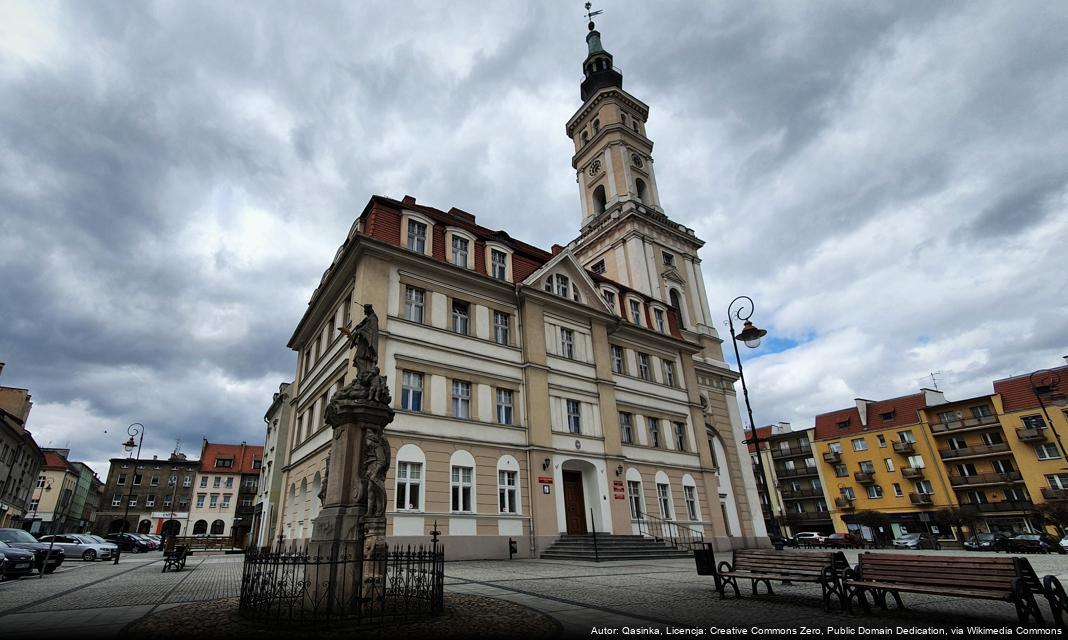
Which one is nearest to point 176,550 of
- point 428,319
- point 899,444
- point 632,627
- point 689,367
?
point 428,319

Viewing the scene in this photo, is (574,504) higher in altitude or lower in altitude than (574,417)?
lower

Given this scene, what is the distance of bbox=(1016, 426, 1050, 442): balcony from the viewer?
47.0m

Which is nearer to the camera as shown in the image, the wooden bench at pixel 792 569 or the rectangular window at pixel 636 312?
the wooden bench at pixel 792 569

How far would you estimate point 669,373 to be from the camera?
30.6 metres

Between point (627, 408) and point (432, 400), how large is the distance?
11075 mm

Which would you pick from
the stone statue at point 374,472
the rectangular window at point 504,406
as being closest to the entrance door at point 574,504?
the rectangular window at point 504,406

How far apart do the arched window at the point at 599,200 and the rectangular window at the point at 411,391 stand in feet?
94.9

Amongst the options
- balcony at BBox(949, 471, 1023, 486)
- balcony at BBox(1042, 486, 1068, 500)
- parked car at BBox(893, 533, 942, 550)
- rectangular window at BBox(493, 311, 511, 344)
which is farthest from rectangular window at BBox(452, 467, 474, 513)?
balcony at BBox(949, 471, 1023, 486)

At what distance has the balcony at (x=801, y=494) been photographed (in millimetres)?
64125

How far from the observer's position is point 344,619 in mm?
6977

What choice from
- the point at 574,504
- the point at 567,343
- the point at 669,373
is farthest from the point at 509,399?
the point at 669,373

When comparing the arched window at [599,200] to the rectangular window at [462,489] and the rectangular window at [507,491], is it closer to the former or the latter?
the rectangular window at [507,491]

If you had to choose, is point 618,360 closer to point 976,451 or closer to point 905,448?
point 905,448

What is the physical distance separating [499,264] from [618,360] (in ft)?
28.2
